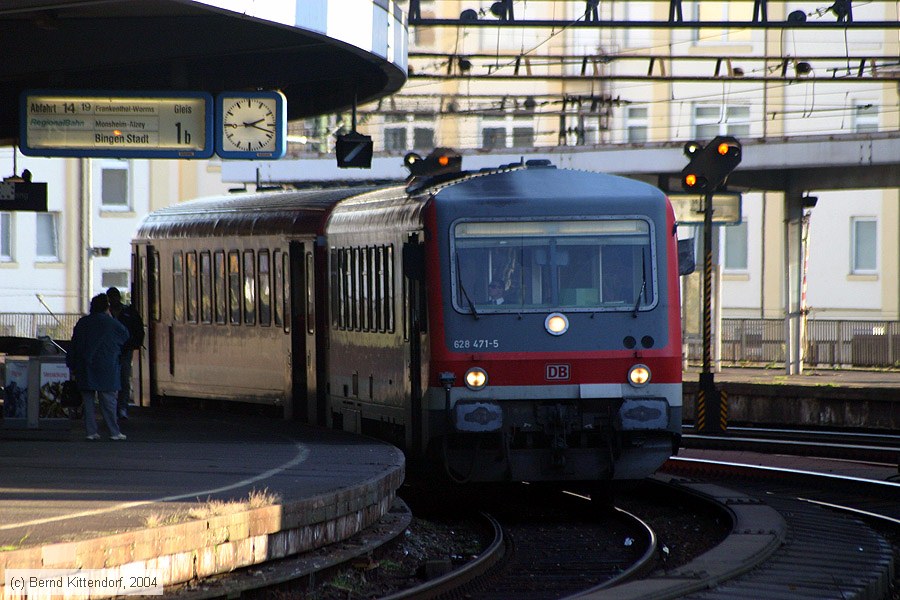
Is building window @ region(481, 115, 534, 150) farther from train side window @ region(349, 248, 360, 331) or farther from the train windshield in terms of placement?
the train windshield

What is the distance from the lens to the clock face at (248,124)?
16781mm

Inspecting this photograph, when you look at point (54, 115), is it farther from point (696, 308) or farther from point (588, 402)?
point (696, 308)

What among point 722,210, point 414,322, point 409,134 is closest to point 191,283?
point 414,322

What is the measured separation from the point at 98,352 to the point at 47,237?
3366 cm

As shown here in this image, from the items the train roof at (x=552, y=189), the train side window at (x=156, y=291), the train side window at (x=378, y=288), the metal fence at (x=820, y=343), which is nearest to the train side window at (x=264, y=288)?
the train side window at (x=156, y=291)

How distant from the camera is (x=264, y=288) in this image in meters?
19.1

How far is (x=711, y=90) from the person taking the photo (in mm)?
46906

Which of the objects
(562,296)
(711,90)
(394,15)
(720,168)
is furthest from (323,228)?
(711,90)

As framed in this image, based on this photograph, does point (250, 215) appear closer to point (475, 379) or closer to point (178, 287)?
point (178, 287)

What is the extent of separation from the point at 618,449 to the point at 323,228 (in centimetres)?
509

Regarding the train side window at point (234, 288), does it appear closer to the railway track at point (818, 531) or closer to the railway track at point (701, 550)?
the railway track at point (701, 550)

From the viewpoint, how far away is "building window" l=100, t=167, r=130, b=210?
157 feet

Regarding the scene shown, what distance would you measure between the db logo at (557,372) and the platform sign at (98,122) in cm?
486

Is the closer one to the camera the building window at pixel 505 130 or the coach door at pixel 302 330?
the coach door at pixel 302 330
